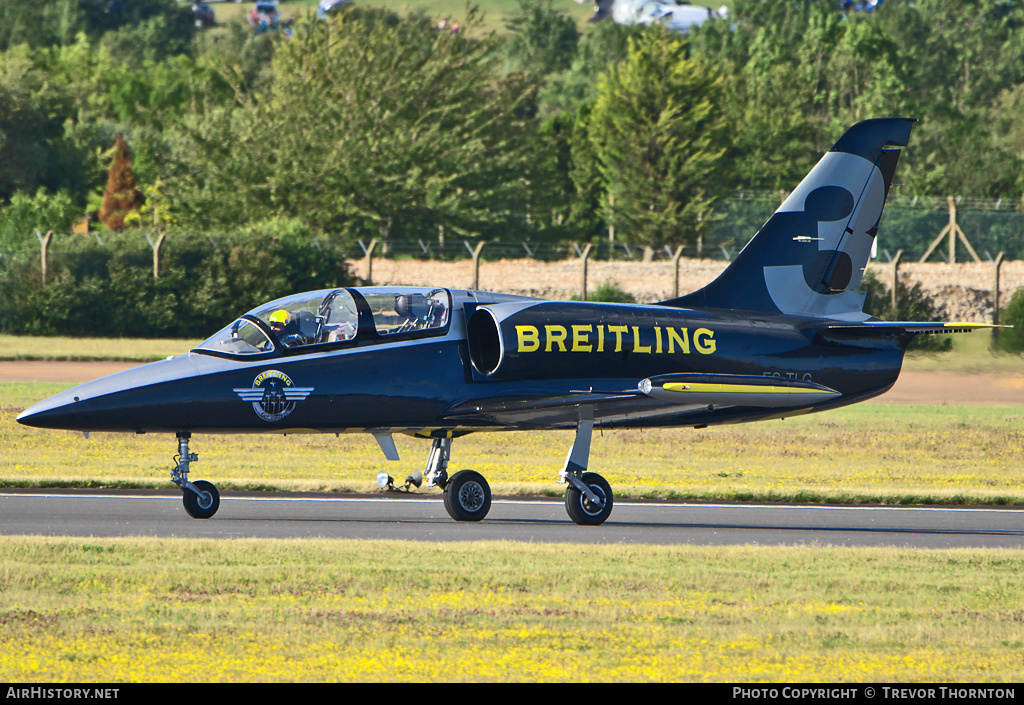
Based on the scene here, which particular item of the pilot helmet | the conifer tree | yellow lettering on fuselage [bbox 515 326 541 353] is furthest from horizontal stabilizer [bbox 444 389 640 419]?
the conifer tree

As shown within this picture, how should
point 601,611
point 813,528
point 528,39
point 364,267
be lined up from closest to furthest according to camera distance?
point 601,611, point 813,528, point 364,267, point 528,39

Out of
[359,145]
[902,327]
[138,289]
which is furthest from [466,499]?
[359,145]

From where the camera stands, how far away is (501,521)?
51.2ft

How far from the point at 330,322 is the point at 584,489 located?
3.55 meters

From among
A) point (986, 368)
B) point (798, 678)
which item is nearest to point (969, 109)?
point (986, 368)

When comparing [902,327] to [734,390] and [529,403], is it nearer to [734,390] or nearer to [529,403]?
[734,390]

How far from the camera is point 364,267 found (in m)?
53.2

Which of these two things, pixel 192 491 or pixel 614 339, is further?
pixel 614 339

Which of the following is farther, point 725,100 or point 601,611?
point 725,100

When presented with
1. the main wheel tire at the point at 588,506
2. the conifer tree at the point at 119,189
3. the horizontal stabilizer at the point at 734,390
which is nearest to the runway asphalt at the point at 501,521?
the main wheel tire at the point at 588,506

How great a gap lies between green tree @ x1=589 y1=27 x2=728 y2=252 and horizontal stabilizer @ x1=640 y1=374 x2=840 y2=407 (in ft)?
176
